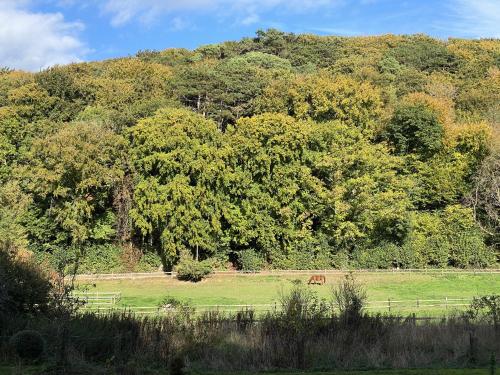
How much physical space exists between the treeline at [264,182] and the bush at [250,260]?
152 millimetres

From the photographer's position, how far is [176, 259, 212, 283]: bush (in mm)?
42438

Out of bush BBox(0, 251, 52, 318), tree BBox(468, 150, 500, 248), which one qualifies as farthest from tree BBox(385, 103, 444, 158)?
bush BBox(0, 251, 52, 318)

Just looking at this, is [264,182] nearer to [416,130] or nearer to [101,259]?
[416,130]

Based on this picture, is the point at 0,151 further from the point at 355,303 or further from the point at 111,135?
the point at 355,303

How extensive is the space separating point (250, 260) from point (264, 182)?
7236 millimetres

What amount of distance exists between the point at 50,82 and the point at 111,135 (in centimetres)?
1536

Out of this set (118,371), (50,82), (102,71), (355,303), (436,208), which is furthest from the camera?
(102,71)

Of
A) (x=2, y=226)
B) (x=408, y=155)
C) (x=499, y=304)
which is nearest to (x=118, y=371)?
(x=499, y=304)

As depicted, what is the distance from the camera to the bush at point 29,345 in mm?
10797

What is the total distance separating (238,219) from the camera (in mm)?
46406

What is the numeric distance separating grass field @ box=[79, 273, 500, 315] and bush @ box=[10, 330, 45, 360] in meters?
23.3

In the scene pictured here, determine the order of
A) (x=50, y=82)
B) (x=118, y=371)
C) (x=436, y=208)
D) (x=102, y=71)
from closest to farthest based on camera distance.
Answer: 1. (x=118, y=371)
2. (x=436, y=208)
3. (x=50, y=82)
4. (x=102, y=71)

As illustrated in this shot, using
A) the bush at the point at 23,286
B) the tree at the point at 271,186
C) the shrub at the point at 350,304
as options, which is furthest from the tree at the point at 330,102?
the shrub at the point at 350,304

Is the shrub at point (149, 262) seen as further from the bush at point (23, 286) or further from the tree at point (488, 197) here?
the tree at point (488, 197)
